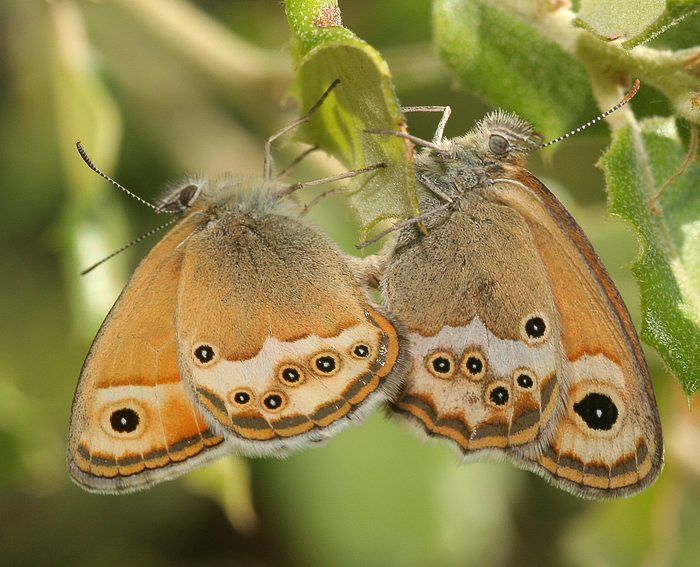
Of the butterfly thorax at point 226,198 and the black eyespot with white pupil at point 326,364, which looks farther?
the butterfly thorax at point 226,198

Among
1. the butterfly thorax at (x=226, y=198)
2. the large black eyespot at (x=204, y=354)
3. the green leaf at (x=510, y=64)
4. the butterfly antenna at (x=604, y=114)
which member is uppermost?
the green leaf at (x=510, y=64)

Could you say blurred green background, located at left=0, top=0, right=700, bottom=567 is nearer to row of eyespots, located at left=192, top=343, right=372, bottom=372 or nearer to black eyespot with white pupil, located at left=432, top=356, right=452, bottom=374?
row of eyespots, located at left=192, top=343, right=372, bottom=372

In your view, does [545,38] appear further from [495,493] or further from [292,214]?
[495,493]

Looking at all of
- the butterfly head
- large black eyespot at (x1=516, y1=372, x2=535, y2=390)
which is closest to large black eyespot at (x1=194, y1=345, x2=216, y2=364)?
large black eyespot at (x1=516, y1=372, x2=535, y2=390)

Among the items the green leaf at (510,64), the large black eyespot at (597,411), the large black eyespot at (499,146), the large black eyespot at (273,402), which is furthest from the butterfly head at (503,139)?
the large black eyespot at (273,402)

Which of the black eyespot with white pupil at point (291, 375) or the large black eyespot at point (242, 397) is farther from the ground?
the black eyespot with white pupil at point (291, 375)

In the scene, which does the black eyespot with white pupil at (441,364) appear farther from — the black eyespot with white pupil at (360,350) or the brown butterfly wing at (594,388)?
the brown butterfly wing at (594,388)

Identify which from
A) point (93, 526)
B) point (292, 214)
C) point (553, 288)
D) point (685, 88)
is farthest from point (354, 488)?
point (685, 88)
